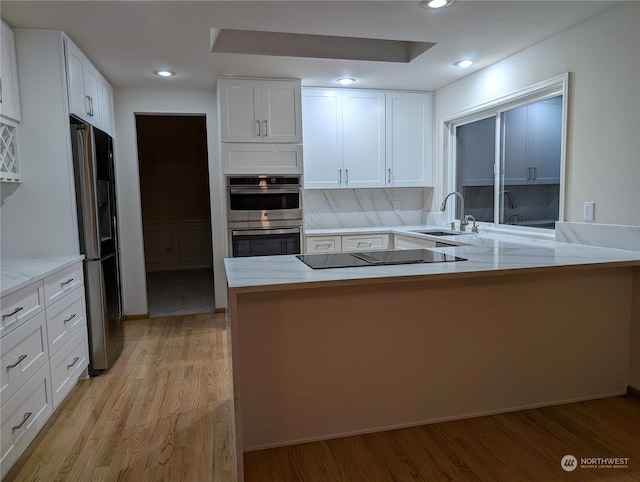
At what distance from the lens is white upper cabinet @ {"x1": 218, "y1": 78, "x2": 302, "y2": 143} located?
Answer: 12.5 feet

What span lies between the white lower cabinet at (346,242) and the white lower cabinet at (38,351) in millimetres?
2016

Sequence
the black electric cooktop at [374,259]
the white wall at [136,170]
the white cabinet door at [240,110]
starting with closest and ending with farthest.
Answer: the black electric cooktop at [374,259] < the white cabinet door at [240,110] < the white wall at [136,170]

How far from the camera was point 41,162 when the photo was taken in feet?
9.01

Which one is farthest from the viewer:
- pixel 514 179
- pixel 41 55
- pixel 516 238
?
pixel 514 179

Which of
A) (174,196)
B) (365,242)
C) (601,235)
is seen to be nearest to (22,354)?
(365,242)

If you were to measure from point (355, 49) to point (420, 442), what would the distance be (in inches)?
113

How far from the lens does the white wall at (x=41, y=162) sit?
2.69 m

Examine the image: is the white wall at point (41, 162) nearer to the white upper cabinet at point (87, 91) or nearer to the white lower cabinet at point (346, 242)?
the white upper cabinet at point (87, 91)

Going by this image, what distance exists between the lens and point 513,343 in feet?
7.56

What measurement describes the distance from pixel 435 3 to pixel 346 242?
229 centimetres

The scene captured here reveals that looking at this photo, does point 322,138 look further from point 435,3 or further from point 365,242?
point 435,3

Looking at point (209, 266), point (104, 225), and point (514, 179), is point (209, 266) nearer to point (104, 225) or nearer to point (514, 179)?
point (104, 225)

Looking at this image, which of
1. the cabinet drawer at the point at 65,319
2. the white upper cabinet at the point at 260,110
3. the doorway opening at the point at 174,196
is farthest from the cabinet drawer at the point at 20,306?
the doorway opening at the point at 174,196

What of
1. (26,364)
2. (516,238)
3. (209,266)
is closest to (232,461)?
(26,364)
